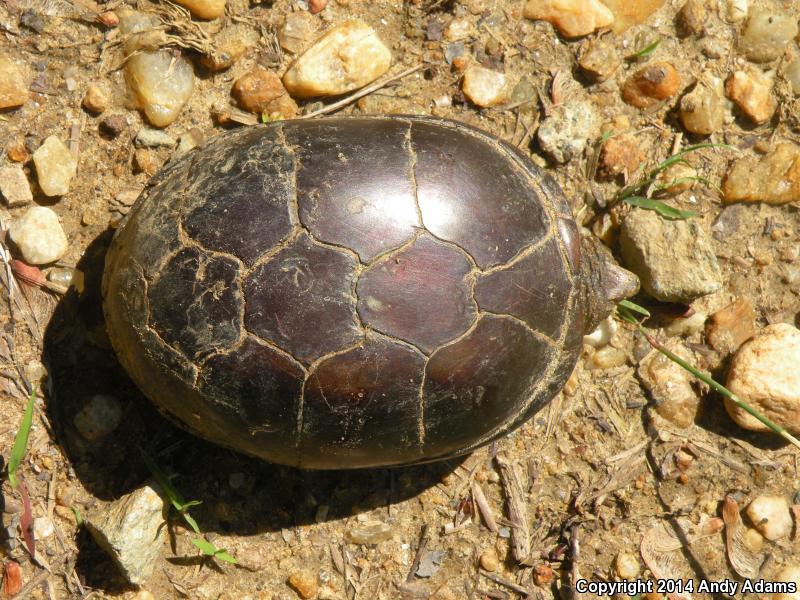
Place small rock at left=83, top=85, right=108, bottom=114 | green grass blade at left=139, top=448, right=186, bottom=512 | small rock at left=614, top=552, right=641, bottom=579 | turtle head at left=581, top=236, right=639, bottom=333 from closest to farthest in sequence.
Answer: turtle head at left=581, top=236, right=639, bottom=333 < green grass blade at left=139, top=448, right=186, bottom=512 < small rock at left=83, top=85, right=108, bottom=114 < small rock at left=614, top=552, right=641, bottom=579

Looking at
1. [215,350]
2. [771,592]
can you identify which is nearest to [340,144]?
[215,350]

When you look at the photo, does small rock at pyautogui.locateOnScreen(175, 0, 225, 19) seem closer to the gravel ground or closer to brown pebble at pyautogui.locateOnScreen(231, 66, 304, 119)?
the gravel ground

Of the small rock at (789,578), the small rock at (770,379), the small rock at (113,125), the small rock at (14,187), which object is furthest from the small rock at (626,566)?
the small rock at (14,187)

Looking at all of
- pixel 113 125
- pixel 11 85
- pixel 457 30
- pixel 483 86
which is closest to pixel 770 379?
pixel 483 86

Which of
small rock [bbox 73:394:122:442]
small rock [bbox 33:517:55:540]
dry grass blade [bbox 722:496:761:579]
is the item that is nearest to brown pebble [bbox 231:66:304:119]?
small rock [bbox 73:394:122:442]

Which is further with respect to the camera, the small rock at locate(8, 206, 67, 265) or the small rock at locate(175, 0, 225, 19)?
the small rock at locate(175, 0, 225, 19)
